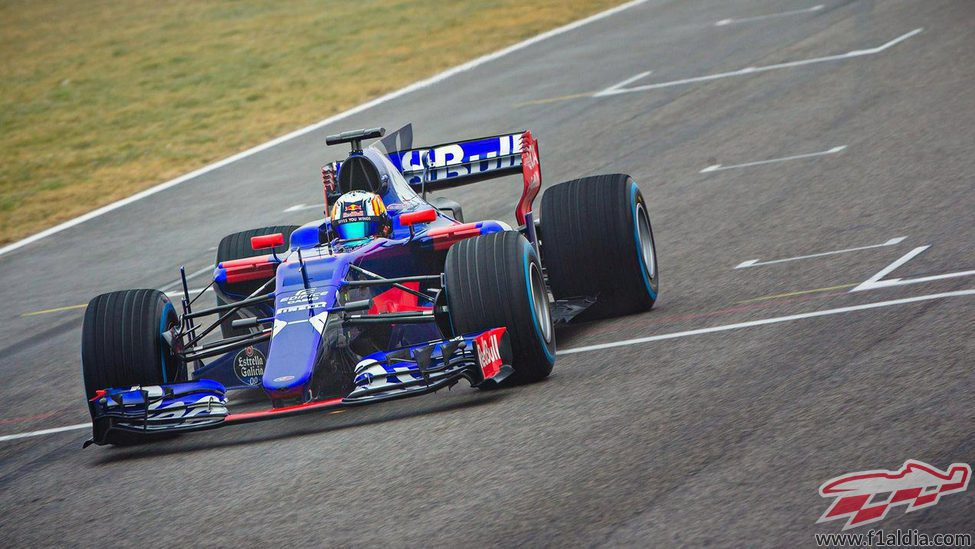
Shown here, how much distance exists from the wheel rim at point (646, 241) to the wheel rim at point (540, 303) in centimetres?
159

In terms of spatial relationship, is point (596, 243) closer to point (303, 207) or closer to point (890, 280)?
point (890, 280)

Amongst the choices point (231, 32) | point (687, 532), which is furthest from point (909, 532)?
point (231, 32)

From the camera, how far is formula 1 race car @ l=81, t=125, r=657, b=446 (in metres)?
8.08

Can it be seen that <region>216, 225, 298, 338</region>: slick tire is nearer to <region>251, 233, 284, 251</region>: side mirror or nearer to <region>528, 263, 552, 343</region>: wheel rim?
<region>251, 233, 284, 251</region>: side mirror

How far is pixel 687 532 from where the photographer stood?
5.64 meters

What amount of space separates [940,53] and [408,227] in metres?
13.1

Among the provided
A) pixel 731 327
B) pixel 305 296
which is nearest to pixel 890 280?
pixel 731 327

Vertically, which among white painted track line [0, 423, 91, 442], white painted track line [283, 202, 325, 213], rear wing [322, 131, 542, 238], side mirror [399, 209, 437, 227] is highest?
rear wing [322, 131, 542, 238]

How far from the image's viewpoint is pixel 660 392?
7836mm

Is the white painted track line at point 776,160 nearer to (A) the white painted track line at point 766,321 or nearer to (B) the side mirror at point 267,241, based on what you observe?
(A) the white painted track line at point 766,321

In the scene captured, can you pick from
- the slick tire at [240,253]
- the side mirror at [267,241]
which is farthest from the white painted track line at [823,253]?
the side mirror at [267,241]

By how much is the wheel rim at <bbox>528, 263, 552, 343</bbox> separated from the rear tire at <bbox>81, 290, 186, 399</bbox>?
2.40 metres

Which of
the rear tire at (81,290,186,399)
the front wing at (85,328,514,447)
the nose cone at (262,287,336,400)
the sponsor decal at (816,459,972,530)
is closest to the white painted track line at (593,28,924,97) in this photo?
the nose cone at (262,287,336,400)

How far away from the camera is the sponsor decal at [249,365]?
888 cm
